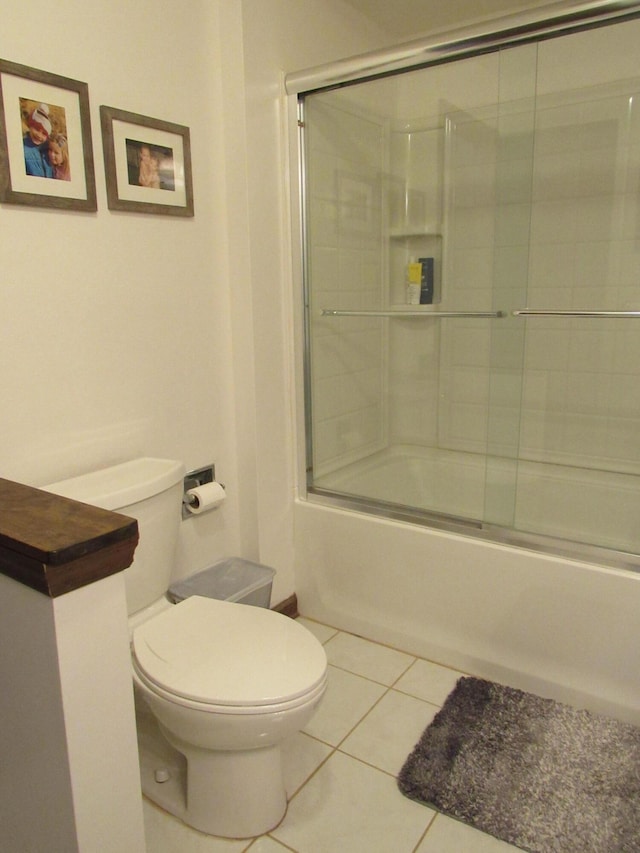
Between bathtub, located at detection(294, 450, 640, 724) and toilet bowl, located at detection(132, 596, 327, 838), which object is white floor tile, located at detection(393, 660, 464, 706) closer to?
bathtub, located at detection(294, 450, 640, 724)

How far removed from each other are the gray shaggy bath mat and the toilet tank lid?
959 millimetres

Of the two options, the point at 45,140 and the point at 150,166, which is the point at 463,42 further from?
the point at 45,140

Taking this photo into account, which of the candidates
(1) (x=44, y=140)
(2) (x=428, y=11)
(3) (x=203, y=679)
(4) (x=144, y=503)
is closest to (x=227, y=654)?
(3) (x=203, y=679)

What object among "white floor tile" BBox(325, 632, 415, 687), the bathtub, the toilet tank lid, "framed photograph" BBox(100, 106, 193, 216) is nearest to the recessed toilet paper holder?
the toilet tank lid

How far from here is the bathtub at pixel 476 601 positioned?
5.80 ft

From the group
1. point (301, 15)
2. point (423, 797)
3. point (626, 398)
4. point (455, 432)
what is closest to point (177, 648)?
point (423, 797)

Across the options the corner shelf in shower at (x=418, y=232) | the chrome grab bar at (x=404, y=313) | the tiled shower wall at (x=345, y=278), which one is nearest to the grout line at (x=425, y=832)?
the tiled shower wall at (x=345, y=278)

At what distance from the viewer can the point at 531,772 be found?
1615 mm

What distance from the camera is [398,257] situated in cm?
271

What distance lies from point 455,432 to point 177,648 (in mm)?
1576

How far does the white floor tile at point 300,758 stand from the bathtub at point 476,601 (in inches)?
20.4

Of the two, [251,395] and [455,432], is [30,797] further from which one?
[455,432]

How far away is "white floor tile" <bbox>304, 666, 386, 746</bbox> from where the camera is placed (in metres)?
1.81

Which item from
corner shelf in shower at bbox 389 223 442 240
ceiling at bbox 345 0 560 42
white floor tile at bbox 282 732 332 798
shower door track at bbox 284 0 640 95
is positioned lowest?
white floor tile at bbox 282 732 332 798
